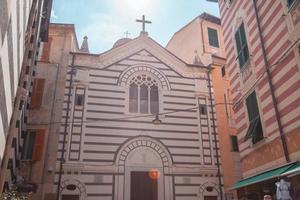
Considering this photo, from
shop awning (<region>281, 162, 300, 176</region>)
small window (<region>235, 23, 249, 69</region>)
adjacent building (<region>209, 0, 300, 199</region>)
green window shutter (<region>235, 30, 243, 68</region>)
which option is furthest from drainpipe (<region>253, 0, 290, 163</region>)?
green window shutter (<region>235, 30, 243, 68</region>)

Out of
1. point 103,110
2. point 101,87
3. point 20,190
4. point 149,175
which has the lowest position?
point 20,190

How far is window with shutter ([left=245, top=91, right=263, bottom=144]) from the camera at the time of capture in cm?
1045

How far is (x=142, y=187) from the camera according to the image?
15.0 metres

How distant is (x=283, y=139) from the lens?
8859mm

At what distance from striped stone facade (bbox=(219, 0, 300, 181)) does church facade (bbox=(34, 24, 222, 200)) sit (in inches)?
183

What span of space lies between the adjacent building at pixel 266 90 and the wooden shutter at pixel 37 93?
9.28 m

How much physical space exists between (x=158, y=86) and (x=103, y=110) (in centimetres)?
344

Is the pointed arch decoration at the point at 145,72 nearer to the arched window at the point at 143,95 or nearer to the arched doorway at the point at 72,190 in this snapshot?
the arched window at the point at 143,95

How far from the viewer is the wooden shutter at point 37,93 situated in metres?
15.2

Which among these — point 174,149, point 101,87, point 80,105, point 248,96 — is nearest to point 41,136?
point 80,105

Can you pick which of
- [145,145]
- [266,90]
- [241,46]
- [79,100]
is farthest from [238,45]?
[79,100]

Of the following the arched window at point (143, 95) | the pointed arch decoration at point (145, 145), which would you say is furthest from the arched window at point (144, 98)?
the pointed arch decoration at point (145, 145)

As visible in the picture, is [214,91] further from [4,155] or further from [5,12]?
[5,12]

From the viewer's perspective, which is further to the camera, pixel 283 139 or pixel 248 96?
pixel 248 96
